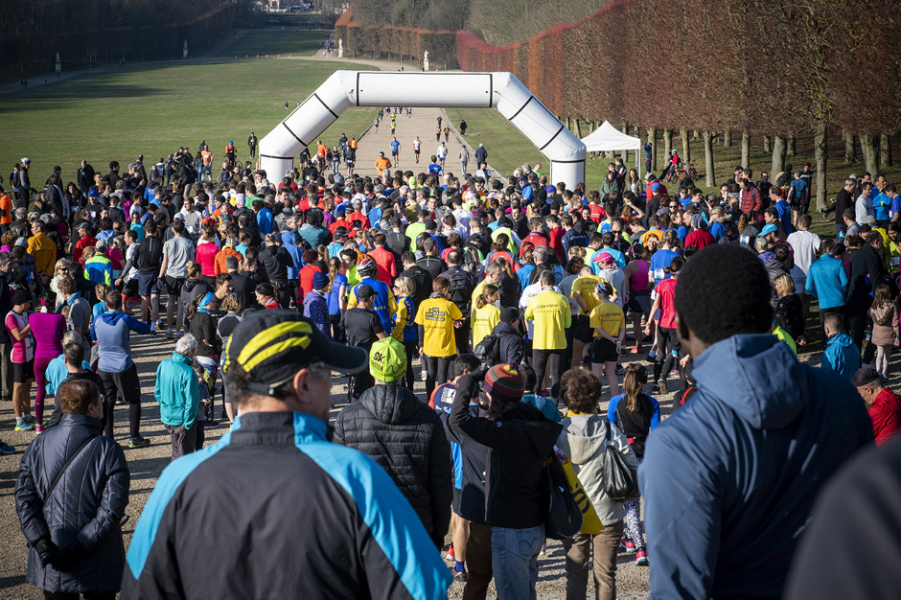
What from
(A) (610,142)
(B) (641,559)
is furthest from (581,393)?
(A) (610,142)

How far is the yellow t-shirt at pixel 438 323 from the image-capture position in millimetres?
10320

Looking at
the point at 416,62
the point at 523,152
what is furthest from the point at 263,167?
the point at 416,62

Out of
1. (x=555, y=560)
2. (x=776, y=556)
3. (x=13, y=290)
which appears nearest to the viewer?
(x=776, y=556)

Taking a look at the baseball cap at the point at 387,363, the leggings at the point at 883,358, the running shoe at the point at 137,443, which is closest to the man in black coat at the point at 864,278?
the leggings at the point at 883,358

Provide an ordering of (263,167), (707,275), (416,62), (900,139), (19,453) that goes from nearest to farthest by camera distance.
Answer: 1. (707,275)
2. (19,453)
3. (263,167)
4. (900,139)
5. (416,62)

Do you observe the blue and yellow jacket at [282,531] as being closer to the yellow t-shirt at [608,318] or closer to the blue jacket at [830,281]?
the yellow t-shirt at [608,318]

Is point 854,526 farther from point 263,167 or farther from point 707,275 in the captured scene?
point 263,167

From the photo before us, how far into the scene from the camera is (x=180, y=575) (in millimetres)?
2412

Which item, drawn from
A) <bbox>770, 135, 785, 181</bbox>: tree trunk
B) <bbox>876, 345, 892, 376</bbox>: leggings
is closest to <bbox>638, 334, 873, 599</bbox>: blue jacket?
<bbox>876, 345, 892, 376</bbox>: leggings

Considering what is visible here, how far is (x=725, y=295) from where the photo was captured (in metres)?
2.36

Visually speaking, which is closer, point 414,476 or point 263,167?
point 414,476

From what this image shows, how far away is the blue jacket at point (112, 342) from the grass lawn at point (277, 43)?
123 m

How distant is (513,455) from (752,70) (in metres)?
26.9

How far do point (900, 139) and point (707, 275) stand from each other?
129 ft
